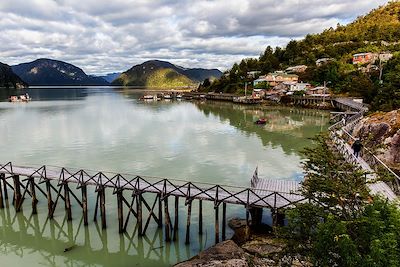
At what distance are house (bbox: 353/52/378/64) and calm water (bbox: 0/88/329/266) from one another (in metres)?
50.8

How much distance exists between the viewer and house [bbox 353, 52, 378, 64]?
131 metres

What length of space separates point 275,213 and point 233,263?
4.23m

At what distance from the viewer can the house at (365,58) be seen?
131m

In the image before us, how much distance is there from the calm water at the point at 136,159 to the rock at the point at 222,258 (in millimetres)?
3299

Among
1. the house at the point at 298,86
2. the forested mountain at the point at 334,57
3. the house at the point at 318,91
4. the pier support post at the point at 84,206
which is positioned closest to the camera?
the pier support post at the point at 84,206

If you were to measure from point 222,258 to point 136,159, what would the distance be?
1126 inches

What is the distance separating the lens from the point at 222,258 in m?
17.3

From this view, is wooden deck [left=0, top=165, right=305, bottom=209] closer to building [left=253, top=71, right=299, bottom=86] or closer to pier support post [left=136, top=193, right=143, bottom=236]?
pier support post [left=136, top=193, right=143, bottom=236]

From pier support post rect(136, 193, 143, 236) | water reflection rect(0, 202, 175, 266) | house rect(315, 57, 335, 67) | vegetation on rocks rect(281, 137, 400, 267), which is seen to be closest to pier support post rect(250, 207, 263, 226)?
water reflection rect(0, 202, 175, 266)

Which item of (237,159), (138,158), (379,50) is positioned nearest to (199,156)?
(237,159)

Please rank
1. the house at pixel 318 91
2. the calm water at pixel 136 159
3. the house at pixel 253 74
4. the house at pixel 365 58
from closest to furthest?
the calm water at pixel 136 159
the house at pixel 318 91
the house at pixel 365 58
the house at pixel 253 74

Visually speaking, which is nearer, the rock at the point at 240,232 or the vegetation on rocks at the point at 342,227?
the vegetation on rocks at the point at 342,227

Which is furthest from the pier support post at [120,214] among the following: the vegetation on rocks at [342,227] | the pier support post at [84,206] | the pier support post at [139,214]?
the vegetation on rocks at [342,227]

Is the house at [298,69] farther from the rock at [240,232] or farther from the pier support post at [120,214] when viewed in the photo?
the pier support post at [120,214]
